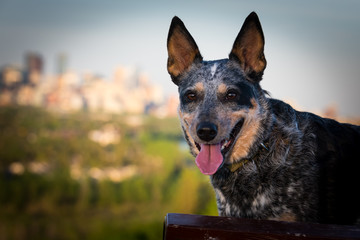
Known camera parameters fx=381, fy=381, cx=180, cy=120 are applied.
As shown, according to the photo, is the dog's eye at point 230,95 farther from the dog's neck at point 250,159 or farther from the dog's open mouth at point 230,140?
the dog's neck at point 250,159

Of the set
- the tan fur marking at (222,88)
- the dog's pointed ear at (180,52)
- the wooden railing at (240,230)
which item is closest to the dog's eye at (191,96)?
the tan fur marking at (222,88)

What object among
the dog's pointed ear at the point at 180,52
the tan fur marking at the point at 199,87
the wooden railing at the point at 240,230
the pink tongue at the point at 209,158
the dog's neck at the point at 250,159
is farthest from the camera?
the dog's pointed ear at the point at 180,52

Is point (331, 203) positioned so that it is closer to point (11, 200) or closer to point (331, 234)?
point (331, 234)

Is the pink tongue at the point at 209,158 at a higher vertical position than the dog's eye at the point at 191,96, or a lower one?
lower

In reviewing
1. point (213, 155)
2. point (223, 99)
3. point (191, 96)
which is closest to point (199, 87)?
point (191, 96)

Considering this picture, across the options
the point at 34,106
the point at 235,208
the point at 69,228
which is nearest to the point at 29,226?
the point at 69,228

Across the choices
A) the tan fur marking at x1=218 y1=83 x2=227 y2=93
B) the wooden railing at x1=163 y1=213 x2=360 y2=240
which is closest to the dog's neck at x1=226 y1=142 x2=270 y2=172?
the tan fur marking at x1=218 y1=83 x2=227 y2=93

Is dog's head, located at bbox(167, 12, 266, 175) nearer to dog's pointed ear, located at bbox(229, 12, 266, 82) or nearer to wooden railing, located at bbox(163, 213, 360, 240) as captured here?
dog's pointed ear, located at bbox(229, 12, 266, 82)
